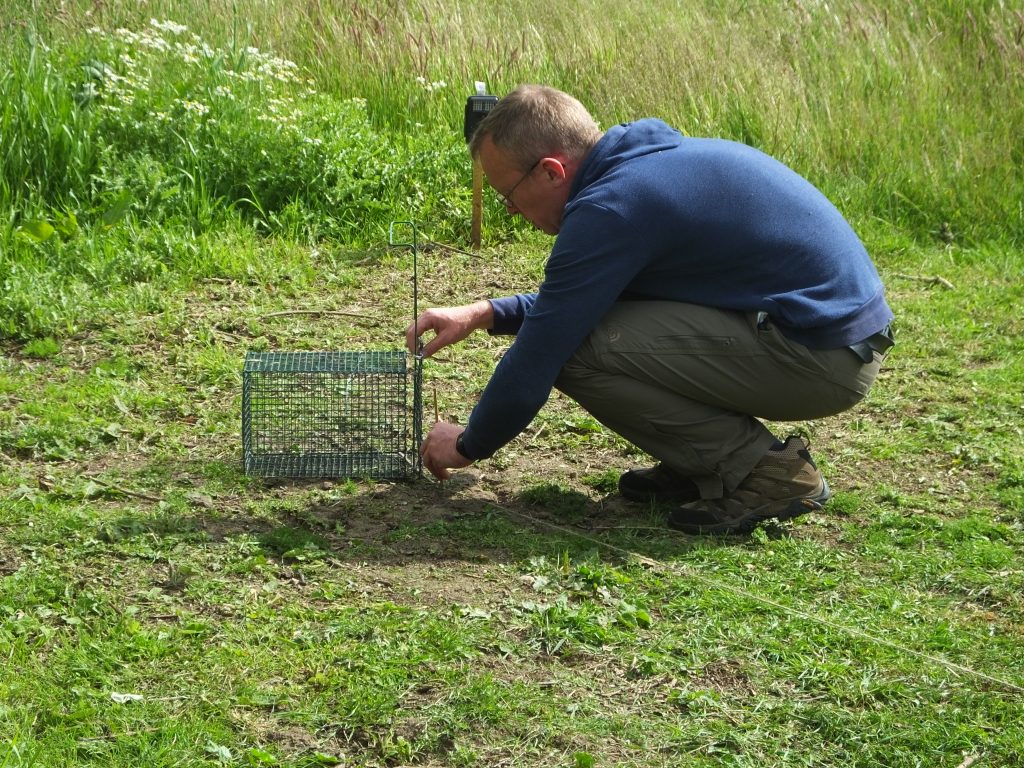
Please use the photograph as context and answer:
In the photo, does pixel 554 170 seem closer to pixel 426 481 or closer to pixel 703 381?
pixel 703 381

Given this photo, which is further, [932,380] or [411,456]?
[932,380]

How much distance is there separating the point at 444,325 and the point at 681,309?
786mm

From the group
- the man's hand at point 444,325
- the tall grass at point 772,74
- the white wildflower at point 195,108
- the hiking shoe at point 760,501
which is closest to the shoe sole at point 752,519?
the hiking shoe at point 760,501

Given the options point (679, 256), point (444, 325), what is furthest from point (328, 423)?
point (679, 256)

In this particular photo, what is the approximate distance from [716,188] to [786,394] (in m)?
0.71

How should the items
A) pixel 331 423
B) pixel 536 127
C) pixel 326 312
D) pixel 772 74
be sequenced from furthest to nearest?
1. pixel 772 74
2. pixel 326 312
3. pixel 331 423
4. pixel 536 127

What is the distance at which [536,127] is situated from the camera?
12.0ft

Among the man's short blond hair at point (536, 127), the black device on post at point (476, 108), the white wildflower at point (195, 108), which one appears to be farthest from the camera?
the white wildflower at point (195, 108)

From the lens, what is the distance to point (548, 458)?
462cm

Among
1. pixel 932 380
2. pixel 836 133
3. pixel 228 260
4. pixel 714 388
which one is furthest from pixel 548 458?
pixel 836 133

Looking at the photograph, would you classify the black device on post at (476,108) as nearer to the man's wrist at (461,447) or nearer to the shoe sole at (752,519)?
the man's wrist at (461,447)

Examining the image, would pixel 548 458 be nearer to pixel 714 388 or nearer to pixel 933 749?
pixel 714 388

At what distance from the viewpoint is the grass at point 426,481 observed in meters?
2.89

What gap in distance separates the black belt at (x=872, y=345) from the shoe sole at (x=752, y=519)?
0.53m
